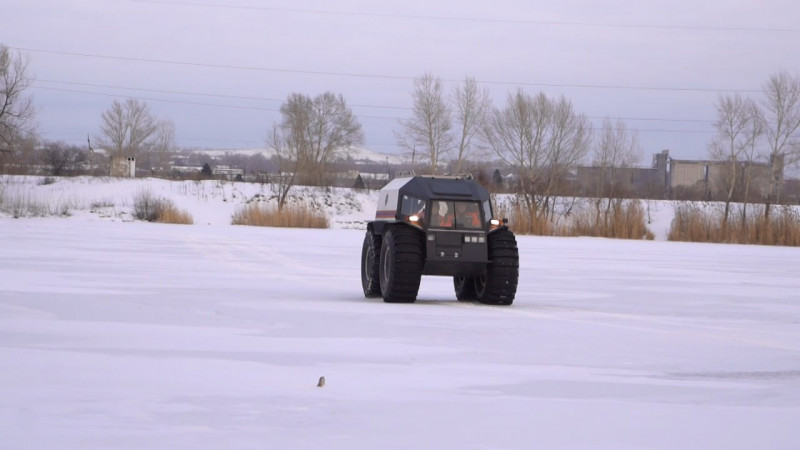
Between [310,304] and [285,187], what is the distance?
1924 inches

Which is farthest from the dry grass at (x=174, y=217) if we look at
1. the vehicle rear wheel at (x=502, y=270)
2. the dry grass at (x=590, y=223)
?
the vehicle rear wheel at (x=502, y=270)

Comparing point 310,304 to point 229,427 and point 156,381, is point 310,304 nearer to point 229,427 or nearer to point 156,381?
point 156,381

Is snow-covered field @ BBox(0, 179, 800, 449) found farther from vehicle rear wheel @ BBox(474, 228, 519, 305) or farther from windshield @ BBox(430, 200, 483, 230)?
windshield @ BBox(430, 200, 483, 230)

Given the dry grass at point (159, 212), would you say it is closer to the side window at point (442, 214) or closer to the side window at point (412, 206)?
the side window at point (412, 206)

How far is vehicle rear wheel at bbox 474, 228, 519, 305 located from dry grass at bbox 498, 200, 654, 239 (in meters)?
24.8

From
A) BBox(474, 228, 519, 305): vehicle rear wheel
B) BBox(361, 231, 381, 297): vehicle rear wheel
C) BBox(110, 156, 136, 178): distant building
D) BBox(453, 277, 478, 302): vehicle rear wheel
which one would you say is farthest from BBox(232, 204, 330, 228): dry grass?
BBox(110, 156, 136, 178): distant building

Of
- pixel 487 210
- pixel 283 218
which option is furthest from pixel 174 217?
pixel 487 210

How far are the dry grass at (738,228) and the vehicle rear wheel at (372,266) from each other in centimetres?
2490

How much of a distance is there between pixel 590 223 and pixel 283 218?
11843 mm

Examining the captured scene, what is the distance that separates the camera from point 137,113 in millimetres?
94375

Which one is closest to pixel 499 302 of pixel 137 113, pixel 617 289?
pixel 617 289

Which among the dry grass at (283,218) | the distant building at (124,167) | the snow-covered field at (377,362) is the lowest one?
the snow-covered field at (377,362)

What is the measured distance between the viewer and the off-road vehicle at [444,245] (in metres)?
14.1

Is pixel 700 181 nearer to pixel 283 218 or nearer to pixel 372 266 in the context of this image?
pixel 283 218
